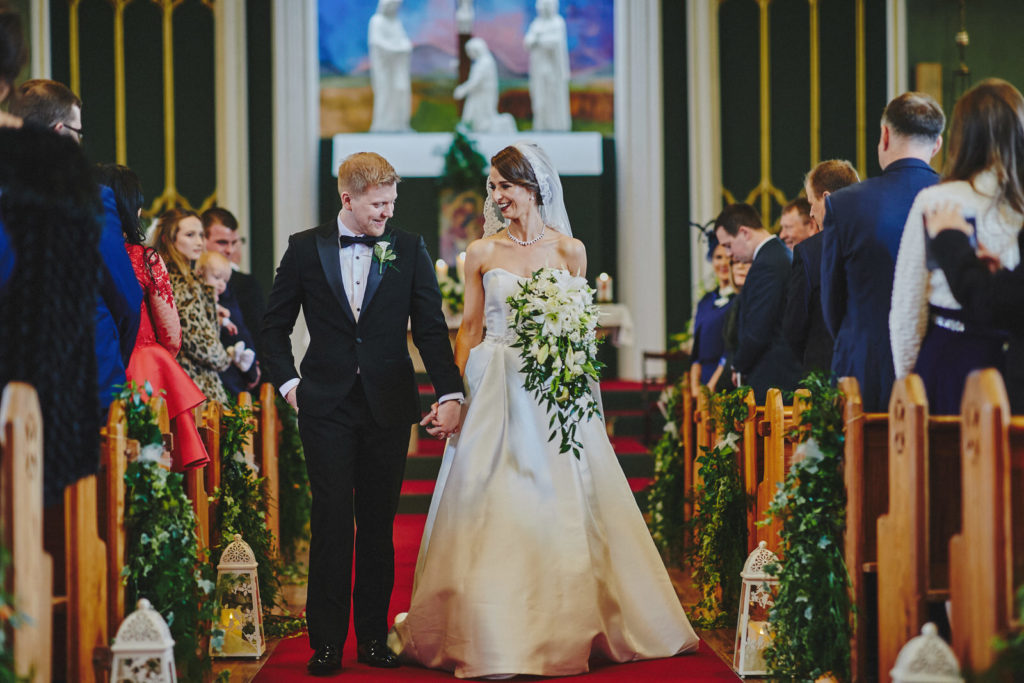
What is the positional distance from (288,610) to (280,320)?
176cm

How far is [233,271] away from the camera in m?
7.14

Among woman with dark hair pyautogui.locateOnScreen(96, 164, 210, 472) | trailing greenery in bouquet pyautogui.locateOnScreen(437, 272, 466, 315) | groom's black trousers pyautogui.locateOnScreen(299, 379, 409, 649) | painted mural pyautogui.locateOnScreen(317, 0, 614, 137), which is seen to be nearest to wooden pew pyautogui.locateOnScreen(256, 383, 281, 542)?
woman with dark hair pyautogui.locateOnScreen(96, 164, 210, 472)

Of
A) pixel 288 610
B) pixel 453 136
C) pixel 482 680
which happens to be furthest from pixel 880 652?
pixel 453 136

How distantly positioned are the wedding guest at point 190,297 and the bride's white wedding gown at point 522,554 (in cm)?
140

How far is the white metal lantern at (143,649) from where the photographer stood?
3154 mm

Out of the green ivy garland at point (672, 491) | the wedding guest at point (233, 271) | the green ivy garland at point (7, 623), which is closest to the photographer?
the green ivy garland at point (7, 623)

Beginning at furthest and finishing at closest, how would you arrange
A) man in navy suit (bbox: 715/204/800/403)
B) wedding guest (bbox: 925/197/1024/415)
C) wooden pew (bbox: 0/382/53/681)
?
1. man in navy suit (bbox: 715/204/800/403)
2. wedding guest (bbox: 925/197/1024/415)
3. wooden pew (bbox: 0/382/53/681)

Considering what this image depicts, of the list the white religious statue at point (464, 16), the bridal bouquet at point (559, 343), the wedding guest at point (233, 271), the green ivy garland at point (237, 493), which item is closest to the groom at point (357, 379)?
the bridal bouquet at point (559, 343)

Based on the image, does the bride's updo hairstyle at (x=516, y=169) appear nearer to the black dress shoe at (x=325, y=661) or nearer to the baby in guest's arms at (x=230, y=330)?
the black dress shoe at (x=325, y=661)

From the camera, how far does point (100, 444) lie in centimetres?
325

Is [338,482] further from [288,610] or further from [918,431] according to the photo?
[918,431]

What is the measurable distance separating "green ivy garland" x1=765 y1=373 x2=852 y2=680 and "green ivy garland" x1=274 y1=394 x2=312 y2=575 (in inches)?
136

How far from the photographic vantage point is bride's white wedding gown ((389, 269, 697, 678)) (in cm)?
413

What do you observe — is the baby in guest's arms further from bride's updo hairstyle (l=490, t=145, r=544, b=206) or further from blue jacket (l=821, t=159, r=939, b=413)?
blue jacket (l=821, t=159, r=939, b=413)
